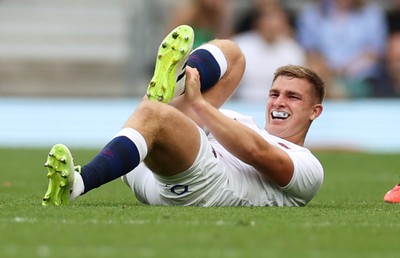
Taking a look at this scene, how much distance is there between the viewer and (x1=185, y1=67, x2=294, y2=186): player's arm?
18.3 ft

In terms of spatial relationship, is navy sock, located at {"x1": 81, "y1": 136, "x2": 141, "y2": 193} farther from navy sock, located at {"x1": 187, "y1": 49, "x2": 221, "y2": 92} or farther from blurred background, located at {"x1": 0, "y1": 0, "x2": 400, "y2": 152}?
blurred background, located at {"x1": 0, "y1": 0, "x2": 400, "y2": 152}

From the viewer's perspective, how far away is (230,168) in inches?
231

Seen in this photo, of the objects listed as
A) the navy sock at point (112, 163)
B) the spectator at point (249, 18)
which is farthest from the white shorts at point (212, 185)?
the spectator at point (249, 18)

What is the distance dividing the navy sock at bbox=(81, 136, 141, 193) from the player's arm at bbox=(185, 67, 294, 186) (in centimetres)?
48

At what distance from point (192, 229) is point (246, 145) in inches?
36.0

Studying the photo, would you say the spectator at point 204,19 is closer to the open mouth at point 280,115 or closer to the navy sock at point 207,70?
the navy sock at point 207,70

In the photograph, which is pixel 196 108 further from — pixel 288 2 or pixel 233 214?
pixel 288 2

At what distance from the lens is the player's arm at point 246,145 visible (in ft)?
18.3

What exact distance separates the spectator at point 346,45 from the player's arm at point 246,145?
26.5ft

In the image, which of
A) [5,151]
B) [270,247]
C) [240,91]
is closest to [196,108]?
[270,247]

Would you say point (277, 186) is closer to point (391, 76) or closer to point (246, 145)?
point (246, 145)

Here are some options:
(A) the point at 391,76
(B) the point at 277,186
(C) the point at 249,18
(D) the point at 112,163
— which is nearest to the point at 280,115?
(B) the point at 277,186

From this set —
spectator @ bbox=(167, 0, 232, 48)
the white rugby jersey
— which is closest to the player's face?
the white rugby jersey

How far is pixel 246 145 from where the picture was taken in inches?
219
